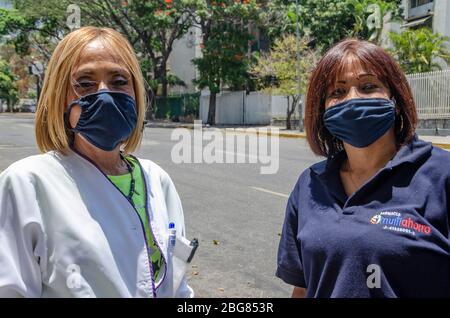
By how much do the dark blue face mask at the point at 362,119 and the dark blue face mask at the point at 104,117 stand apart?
2.71 feet

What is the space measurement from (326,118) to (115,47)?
0.89m

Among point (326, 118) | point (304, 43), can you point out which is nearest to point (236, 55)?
point (304, 43)

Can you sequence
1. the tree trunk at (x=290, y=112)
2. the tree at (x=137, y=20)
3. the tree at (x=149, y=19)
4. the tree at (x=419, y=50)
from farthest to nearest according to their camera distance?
1. the tree at (x=137, y=20)
2. the tree at (x=149, y=19)
3. the tree trunk at (x=290, y=112)
4. the tree at (x=419, y=50)

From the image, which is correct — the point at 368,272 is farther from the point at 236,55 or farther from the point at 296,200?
the point at 236,55

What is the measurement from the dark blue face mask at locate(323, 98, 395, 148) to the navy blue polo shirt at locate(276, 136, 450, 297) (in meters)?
0.13

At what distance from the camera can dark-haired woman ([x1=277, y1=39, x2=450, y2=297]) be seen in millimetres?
1610

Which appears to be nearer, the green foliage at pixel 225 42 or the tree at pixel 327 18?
the green foliage at pixel 225 42

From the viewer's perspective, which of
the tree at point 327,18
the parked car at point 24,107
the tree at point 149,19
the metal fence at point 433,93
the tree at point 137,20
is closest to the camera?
the metal fence at point 433,93

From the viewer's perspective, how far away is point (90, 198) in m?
1.50

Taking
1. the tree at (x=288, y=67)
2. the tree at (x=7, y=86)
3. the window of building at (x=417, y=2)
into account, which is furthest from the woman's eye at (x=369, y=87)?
the tree at (x=7, y=86)

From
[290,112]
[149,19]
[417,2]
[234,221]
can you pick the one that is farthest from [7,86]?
[234,221]

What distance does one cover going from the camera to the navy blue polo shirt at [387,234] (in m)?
1.60

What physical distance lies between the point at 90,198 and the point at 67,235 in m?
0.14

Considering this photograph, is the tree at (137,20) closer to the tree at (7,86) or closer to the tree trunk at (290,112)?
the tree trunk at (290,112)
